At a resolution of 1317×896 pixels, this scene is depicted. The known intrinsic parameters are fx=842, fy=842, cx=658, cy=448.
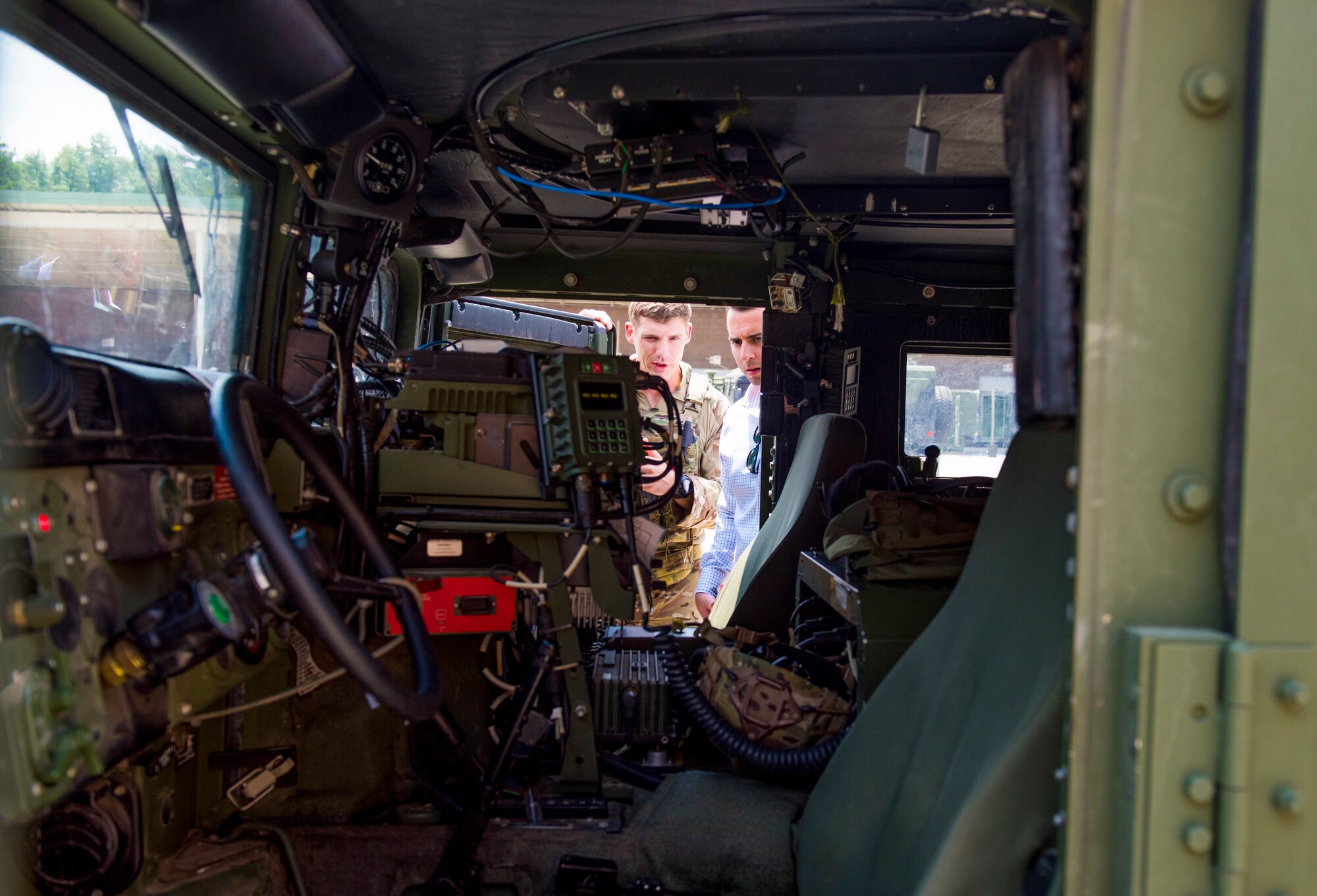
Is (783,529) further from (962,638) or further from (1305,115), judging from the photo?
(1305,115)

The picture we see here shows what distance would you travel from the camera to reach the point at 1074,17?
1.01m

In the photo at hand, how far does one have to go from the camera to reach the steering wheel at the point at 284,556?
129cm

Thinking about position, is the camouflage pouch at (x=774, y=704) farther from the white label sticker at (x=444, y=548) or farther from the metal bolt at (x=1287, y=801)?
the metal bolt at (x=1287, y=801)

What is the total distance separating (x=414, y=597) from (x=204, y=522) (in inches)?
22.0

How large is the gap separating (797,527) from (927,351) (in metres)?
1.21

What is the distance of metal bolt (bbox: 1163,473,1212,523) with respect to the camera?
0.90 metres

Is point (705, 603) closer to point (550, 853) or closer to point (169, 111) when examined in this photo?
point (550, 853)

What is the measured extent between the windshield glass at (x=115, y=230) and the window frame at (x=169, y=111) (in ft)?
0.05

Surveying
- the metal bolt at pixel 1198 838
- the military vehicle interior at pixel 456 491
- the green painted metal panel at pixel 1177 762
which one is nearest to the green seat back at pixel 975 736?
the military vehicle interior at pixel 456 491

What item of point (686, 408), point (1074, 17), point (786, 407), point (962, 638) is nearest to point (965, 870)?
point (962, 638)

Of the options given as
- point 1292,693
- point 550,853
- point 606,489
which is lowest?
point 550,853

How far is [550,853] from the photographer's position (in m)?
2.10

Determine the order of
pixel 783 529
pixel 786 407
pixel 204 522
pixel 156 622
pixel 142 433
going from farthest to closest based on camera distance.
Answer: pixel 786 407 < pixel 783 529 < pixel 204 522 < pixel 142 433 < pixel 156 622

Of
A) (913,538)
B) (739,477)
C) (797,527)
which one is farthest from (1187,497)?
(739,477)
